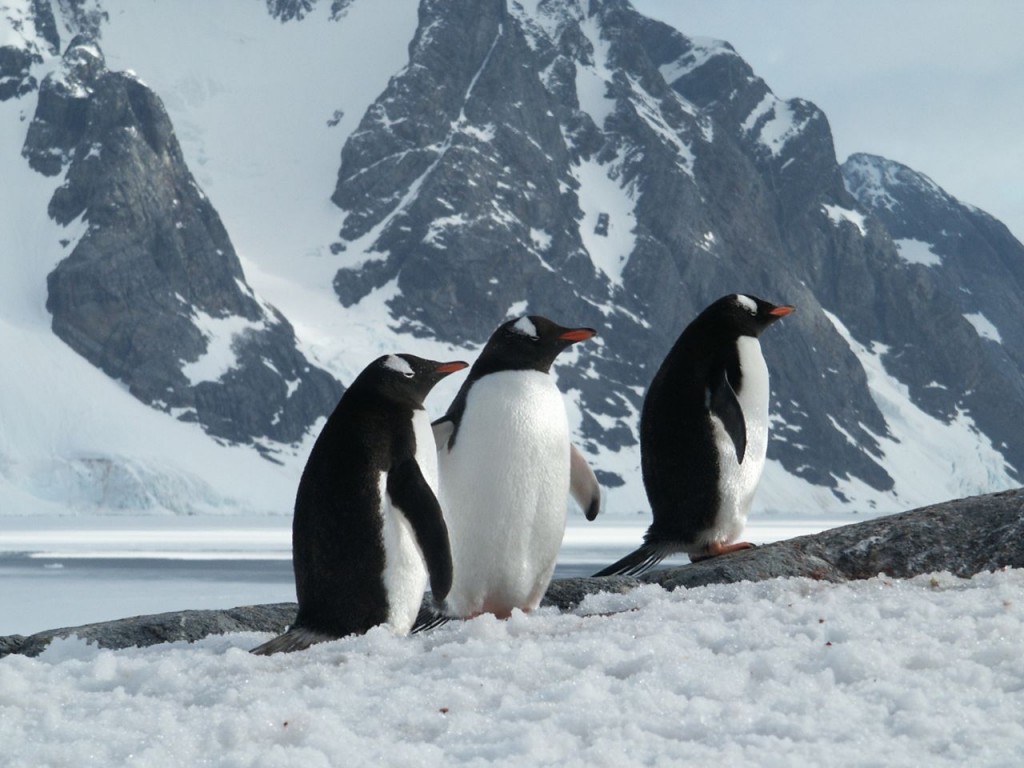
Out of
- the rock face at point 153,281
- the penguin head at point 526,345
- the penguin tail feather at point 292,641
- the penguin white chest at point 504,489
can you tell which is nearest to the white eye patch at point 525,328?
the penguin head at point 526,345

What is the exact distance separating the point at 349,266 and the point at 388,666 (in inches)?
7213

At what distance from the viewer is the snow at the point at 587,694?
3961 millimetres

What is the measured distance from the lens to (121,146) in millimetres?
162625

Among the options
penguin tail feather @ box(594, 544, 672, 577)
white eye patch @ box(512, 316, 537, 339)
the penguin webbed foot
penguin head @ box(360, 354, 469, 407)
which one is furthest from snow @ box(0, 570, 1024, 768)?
the penguin webbed foot

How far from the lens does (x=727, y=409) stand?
7.71 meters

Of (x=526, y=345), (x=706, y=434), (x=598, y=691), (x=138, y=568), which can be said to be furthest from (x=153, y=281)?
(x=598, y=691)

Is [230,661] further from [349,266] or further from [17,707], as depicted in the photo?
[349,266]

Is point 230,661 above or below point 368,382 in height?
below

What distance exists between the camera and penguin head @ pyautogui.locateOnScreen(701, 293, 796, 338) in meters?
7.95

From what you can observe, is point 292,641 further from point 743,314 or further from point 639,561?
point 743,314

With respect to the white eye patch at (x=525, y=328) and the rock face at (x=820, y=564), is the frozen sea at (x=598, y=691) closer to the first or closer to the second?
the rock face at (x=820, y=564)

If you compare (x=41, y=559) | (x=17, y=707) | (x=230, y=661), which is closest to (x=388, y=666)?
(x=230, y=661)

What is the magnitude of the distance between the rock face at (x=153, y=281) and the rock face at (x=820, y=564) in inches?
5954

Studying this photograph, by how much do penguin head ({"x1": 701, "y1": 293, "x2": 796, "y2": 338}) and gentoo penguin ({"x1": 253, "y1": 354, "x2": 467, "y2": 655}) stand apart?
→ 2.38 m
